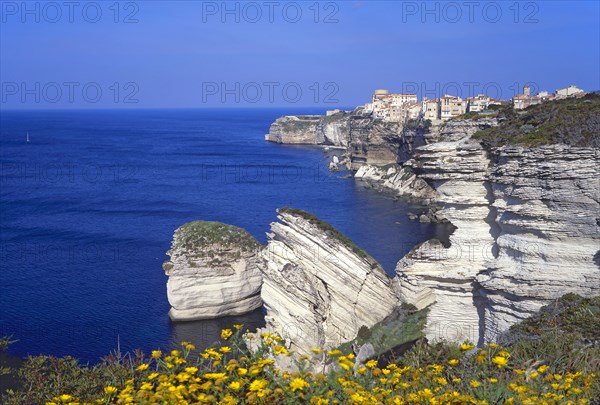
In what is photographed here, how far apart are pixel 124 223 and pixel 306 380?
5652cm

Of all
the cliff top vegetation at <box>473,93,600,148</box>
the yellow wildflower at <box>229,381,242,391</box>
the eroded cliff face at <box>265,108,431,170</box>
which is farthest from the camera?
the eroded cliff face at <box>265,108,431,170</box>

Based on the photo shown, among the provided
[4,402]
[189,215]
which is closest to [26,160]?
[189,215]

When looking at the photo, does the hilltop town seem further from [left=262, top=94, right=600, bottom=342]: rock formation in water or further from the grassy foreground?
the grassy foreground

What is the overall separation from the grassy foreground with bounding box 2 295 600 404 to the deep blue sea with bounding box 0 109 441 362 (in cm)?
2362

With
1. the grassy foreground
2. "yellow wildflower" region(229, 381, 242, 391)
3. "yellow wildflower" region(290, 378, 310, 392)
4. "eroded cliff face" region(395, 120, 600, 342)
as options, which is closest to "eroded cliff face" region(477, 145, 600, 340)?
"eroded cliff face" region(395, 120, 600, 342)

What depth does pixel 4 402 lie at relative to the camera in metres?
7.53

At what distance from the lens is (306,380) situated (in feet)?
23.8

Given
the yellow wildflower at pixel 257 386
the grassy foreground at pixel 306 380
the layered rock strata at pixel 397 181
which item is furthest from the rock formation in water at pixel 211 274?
the layered rock strata at pixel 397 181

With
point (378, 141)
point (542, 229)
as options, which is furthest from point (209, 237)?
point (378, 141)

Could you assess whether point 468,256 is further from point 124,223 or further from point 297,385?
point 124,223

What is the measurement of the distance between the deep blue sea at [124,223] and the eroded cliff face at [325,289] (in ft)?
32.5

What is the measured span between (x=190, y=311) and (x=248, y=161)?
290ft

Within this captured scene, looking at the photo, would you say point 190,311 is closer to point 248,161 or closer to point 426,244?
point 426,244

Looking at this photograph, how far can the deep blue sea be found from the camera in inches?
1331
